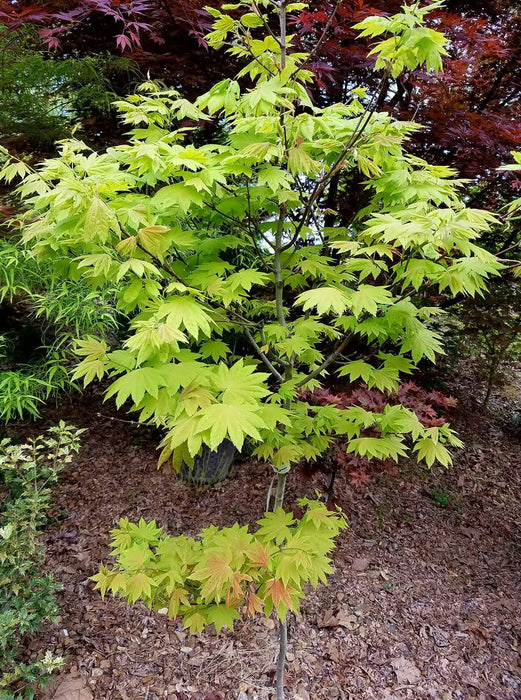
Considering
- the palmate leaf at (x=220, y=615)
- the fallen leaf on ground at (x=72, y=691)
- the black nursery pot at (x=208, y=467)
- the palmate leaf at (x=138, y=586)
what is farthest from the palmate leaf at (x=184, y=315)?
the black nursery pot at (x=208, y=467)

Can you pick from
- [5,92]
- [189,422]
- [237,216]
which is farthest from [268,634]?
[5,92]

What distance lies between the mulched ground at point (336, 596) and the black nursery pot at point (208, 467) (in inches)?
3.2

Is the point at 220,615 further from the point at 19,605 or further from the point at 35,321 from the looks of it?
the point at 35,321

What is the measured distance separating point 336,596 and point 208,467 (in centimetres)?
121

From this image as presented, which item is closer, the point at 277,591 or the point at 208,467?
the point at 277,591

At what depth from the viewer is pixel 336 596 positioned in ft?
8.14

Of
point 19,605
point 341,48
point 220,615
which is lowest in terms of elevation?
point 19,605

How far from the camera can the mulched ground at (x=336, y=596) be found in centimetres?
204

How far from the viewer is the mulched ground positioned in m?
2.04

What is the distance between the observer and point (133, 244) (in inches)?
44.0

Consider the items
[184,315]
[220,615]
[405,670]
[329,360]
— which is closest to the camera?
[184,315]

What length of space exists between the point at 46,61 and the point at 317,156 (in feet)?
8.47

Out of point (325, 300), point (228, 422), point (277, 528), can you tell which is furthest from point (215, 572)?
point (325, 300)

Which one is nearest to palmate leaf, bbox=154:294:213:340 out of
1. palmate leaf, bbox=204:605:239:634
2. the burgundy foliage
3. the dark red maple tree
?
palmate leaf, bbox=204:605:239:634
